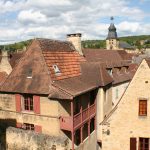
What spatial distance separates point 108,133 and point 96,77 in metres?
9.27

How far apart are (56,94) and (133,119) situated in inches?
264

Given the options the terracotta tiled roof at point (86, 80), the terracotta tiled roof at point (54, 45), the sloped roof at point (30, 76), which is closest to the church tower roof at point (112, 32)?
the terracotta tiled roof at point (54, 45)

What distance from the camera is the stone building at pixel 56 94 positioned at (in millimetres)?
23547

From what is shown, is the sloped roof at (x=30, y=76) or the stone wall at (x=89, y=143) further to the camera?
the stone wall at (x=89, y=143)

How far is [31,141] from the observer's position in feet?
73.0

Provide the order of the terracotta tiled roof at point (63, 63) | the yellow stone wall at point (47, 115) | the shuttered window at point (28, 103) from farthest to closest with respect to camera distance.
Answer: the terracotta tiled roof at point (63, 63), the shuttered window at point (28, 103), the yellow stone wall at point (47, 115)

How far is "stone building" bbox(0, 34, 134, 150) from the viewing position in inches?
927

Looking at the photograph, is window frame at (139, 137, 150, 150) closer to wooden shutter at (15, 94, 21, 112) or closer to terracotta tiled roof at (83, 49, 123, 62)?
wooden shutter at (15, 94, 21, 112)

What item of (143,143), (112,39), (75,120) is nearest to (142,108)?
(143,143)

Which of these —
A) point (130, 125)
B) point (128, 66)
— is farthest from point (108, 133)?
point (128, 66)

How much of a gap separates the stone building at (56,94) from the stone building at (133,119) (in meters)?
3.52

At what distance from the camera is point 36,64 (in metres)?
25.9

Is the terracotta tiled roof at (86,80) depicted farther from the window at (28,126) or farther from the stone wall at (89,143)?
the stone wall at (89,143)

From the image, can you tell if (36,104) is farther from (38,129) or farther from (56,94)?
(56,94)
